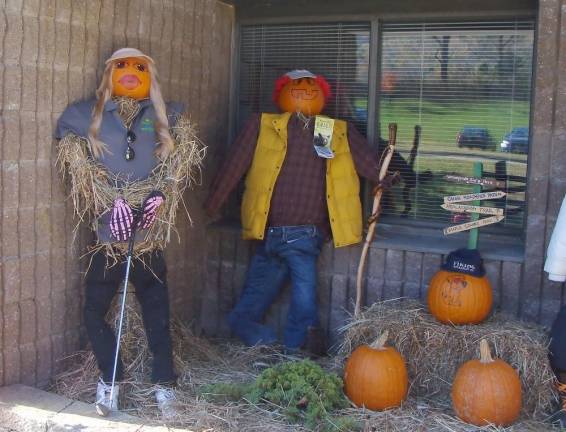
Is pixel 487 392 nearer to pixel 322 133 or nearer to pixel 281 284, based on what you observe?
pixel 281 284

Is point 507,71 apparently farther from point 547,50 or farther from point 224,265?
point 224,265

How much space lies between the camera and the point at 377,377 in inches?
177

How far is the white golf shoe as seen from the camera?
4449mm

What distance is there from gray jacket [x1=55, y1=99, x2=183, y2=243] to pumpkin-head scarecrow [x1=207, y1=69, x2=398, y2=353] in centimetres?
89

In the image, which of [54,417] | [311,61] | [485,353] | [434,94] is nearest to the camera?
[54,417]

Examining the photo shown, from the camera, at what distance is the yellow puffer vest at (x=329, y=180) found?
542cm

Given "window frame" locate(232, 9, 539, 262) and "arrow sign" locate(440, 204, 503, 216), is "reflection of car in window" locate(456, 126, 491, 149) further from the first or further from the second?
"arrow sign" locate(440, 204, 503, 216)

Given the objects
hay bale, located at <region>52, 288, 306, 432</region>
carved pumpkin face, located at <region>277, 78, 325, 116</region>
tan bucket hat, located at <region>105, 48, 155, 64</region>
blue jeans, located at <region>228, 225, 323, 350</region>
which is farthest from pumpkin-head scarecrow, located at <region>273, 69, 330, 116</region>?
hay bale, located at <region>52, 288, 306, 432</region>

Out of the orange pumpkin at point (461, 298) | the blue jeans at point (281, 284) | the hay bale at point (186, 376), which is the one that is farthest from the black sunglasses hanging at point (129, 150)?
the orange pumpkin at point (461, 298)

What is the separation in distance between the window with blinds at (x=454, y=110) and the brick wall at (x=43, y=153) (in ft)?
5.21

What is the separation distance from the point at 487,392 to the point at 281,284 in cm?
176

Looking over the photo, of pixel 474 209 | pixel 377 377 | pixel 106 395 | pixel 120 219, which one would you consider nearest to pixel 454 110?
pixel 474 209

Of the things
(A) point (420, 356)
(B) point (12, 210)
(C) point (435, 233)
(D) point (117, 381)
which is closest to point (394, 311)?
(A) point (420, 356)

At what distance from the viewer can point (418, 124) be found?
18.6 ft
